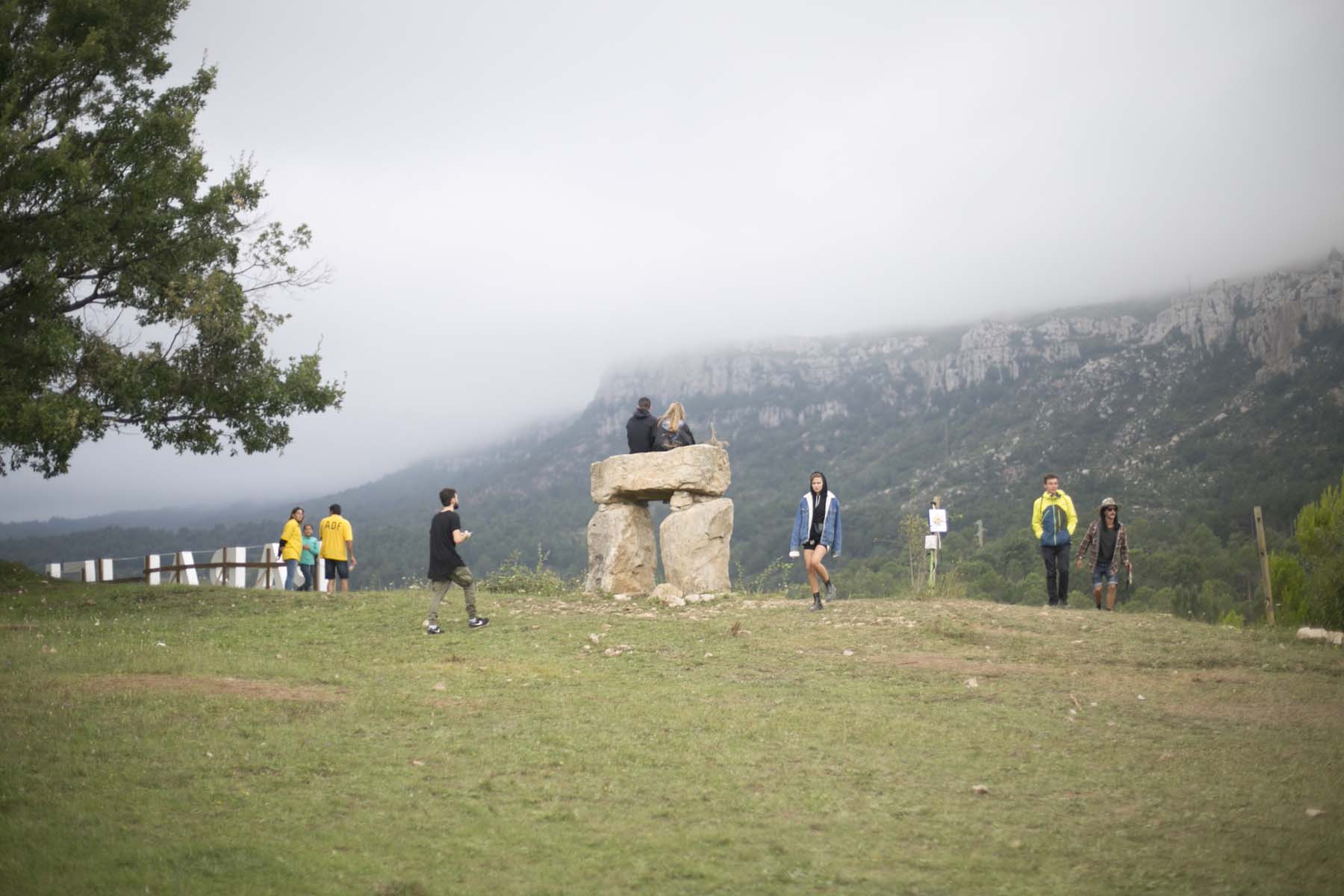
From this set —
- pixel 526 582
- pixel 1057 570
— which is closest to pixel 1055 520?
pixel 1057 570

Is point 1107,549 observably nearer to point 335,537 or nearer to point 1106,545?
point 1106,545

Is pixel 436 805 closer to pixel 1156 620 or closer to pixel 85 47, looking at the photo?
pixel 1156 620

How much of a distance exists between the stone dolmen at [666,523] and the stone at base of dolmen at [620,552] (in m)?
0.01

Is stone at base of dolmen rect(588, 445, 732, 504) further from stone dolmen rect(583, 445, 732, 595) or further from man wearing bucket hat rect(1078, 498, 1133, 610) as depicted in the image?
man wearing bucket hat rect(1078, 498, 1133, 610)

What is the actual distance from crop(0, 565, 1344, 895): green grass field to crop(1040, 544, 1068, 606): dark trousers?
3.13m

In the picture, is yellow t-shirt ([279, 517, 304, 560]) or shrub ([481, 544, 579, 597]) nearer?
shrub ([481, 544, 579, 597])

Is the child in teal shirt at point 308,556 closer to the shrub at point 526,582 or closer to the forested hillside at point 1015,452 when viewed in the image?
the shrub at point 526,582

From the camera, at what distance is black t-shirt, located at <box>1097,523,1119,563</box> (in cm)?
1576

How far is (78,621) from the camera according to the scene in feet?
43.9

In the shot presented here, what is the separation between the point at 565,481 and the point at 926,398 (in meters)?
43.9

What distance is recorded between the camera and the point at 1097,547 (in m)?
16.1

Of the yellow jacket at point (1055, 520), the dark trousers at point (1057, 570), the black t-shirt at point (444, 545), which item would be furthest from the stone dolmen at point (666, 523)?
the dark trousers at point (1057, 570)

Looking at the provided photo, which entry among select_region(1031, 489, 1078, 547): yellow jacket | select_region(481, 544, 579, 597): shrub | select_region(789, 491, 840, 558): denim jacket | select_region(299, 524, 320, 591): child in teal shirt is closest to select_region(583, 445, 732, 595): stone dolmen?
select_region(481, 544, 579, 597): shrub

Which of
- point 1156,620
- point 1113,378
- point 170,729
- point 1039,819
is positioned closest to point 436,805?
point 170,729
